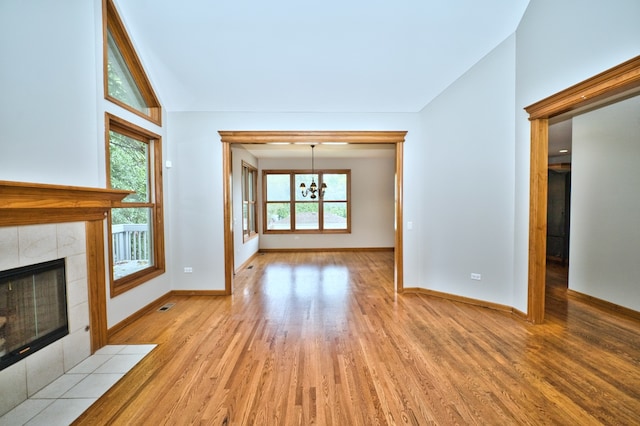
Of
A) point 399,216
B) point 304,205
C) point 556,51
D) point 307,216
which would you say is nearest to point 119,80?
point 399,216

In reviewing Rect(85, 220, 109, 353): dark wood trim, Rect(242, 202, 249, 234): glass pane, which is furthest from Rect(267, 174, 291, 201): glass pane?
Rect(85, 220, 109, 353): dark wood trim

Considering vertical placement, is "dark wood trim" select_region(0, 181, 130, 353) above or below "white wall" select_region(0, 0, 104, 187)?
below

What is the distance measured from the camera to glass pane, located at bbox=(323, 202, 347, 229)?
843 centimetres

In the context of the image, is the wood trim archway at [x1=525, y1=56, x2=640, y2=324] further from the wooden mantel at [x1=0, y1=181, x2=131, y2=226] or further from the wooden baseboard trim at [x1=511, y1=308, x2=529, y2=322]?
the wooden mantel at [x1=0, y1=181, x2=131, y2=226]

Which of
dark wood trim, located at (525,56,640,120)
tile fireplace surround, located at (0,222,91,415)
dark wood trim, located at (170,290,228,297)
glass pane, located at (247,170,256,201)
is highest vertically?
dark wood trim, located at (525,56,640,120)

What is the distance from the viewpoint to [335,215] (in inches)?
333

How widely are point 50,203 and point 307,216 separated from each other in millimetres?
6522

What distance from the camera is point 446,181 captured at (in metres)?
4.11

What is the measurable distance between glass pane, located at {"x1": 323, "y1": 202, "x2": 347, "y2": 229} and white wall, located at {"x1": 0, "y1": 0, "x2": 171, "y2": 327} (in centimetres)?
590

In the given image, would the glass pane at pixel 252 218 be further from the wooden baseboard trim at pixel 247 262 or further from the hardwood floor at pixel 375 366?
the hardwood floor at pixel 375 366

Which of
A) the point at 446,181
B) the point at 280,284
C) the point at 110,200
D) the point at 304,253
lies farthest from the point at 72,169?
the point at 304,253

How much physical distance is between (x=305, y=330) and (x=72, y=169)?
274 cm

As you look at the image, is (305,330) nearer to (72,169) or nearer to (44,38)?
(72,169)

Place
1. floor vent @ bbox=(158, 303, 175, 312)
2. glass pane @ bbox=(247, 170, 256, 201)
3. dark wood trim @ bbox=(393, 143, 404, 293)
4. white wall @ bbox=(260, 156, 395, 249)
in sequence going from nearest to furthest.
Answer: floor vent @ bbox=(158, 303, 175, 312), dark wood trim @ bbox=(393, 143, 404, 293), glass pane @ bbox=(247, 170, 256, 201), white wall @ bbox=(260, 156, 395, 249)
